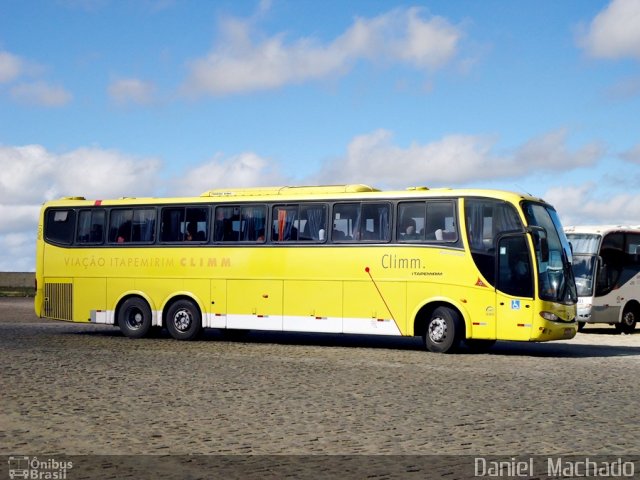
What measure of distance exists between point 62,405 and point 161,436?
2.59 meters

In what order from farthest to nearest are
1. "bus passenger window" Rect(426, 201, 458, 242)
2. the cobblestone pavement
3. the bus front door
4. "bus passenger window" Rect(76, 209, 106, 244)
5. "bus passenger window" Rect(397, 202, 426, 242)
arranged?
"bus passenger window" Rect(76, 209, 106, 244) → "bus passenger window" Rect(397, 202, 426, 242) → "bus passenger window" Rect(426, 201, 458, 242) → the bus front door → the cobblestone pavement

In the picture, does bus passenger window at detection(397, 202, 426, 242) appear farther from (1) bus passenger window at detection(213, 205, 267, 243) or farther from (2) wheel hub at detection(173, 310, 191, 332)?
(2) wheel hub at detection(173, 310, 191, 332)

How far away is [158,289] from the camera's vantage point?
2564 centimetres

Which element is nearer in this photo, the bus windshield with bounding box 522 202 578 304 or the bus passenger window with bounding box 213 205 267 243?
the bus windshield with bounding box 522 202 578 304

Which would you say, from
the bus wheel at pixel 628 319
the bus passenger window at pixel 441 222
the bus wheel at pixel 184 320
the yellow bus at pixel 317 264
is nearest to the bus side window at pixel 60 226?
the yellow bus at pixel 317 264

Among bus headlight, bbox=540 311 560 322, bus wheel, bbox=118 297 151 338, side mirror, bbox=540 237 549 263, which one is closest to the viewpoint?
bus headlight, bbox=540 311 560 322

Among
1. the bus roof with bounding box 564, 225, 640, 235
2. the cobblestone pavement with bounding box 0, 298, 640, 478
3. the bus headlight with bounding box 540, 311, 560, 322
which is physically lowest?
the cobblestone pavement with bounding box 0, 298, 640, 478

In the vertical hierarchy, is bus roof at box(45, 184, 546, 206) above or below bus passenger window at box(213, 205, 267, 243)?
above

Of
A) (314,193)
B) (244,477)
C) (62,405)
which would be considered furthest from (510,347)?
(244,477)

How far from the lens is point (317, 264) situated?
23500 millimetres

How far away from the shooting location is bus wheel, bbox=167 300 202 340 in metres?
25.1

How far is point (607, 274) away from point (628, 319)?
1.84 meters

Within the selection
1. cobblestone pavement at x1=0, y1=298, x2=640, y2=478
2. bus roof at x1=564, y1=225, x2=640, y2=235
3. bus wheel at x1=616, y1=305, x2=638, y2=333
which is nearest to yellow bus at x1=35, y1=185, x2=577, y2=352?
cobblestone pavement at x1=0, y1=298, x2=640, y2=478

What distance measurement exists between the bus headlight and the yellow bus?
0.02 meters
